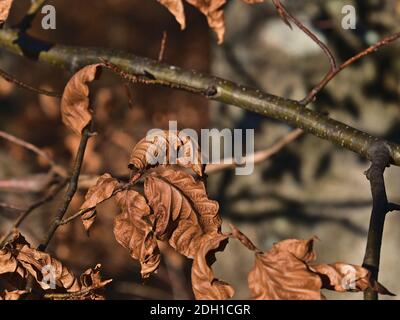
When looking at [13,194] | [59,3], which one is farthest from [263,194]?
[59,3]

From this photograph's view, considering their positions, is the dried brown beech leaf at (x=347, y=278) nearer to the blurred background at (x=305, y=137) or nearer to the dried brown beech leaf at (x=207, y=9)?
the dried brown beech leaf at (x=207, y=9)

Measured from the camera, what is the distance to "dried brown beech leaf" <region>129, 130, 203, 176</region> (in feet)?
5.31

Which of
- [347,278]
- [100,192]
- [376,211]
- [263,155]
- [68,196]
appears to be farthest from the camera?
[263,155]

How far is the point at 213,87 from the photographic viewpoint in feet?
6.77

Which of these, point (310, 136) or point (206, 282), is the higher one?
point (310, 136)

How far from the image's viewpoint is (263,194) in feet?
11.3

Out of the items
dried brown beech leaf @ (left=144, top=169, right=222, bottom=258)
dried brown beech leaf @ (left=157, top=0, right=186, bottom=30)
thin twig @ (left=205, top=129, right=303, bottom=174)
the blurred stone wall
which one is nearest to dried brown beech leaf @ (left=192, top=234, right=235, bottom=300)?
dried brown beech leaf @ (left=144, top=169, right=222, bottom=258)

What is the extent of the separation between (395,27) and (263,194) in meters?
1.01

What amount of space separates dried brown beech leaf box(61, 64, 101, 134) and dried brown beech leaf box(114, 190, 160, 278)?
0.26 m

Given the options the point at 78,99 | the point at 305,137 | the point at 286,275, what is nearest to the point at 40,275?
the point at 78,99

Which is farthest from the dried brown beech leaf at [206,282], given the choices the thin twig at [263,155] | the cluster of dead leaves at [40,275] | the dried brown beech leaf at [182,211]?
the thin twig at [263,155]

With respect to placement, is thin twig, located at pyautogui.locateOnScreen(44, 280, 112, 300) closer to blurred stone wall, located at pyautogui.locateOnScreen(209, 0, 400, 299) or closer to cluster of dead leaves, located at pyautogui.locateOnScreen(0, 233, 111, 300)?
cluster of dead leaves, located at pyautogui.locateOnScreen(0, 233, 111, 300)

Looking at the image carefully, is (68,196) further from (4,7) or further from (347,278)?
(347,278)

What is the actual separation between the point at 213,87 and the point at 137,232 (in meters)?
0.66
